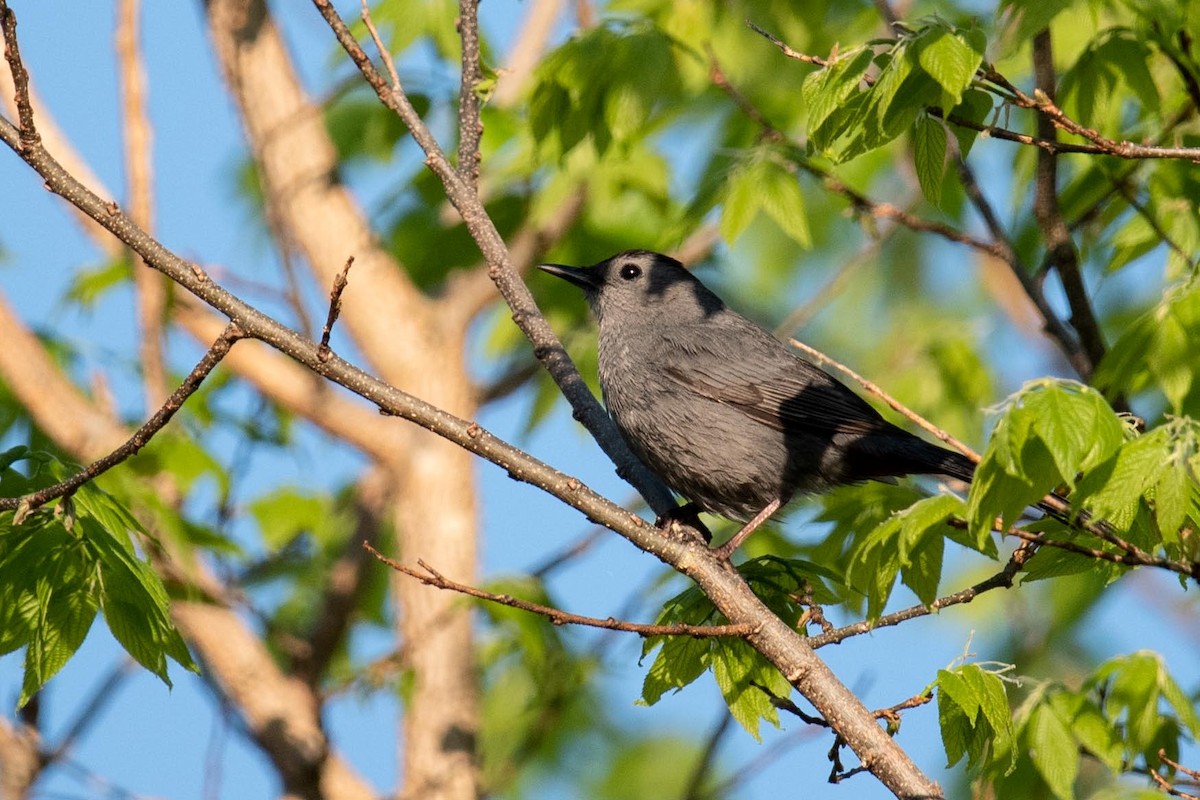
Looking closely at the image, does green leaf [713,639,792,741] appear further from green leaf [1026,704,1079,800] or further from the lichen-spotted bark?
the lichen-spotted bark

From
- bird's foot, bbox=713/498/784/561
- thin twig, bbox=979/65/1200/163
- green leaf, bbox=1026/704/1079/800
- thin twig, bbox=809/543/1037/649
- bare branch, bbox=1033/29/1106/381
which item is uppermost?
thin twig, bbox=979/65/1200/163

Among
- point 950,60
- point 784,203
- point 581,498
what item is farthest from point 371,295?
point 950,60

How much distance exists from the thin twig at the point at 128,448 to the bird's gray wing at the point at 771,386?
2.55m

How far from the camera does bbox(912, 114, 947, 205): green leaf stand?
365 cm

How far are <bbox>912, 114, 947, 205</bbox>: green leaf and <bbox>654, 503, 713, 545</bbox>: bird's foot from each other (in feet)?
4.90

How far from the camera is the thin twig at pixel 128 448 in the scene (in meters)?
3.09

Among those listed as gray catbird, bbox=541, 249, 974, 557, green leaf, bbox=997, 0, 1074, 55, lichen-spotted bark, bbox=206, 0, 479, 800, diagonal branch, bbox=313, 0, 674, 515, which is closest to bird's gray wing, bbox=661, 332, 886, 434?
gray catbird, bbox=541, 249, 974, 557

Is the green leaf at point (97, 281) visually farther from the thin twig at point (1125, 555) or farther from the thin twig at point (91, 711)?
the thin twig at point (1125, 555)

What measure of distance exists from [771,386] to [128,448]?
3.00m

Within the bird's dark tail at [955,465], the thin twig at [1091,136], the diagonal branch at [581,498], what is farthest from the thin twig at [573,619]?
the bird's dark tail at [955,465]

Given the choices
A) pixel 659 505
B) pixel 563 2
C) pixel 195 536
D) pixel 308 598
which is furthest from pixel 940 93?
pixel 308 598

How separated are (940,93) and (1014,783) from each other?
221cm

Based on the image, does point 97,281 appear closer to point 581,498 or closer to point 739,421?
point 739,421

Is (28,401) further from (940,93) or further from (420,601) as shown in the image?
(940,93)
